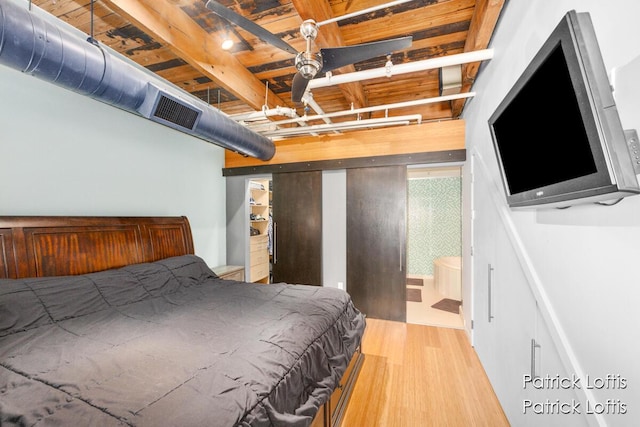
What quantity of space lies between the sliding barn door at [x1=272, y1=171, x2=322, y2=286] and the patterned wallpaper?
2780 millimetres

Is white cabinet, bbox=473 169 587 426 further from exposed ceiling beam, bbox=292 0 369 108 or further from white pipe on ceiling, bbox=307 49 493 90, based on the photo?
exposed ceiling beam, bbox=292 0 369 108

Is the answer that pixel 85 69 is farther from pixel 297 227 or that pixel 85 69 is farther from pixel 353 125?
pixel 297 227

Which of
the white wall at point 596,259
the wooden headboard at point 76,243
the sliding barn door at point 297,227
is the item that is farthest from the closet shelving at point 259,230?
the white wall at point 596,259

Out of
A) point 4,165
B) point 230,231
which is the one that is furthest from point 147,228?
point 230,231

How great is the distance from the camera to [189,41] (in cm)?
220

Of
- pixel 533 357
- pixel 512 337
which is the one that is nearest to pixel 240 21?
pixel 533 357

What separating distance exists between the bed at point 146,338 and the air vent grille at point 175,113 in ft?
3.89

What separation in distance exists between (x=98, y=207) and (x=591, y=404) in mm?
3698

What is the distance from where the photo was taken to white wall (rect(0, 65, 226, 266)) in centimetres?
206

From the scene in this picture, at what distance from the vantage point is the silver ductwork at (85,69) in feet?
4.97

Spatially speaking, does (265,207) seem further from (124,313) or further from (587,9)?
(587,9)

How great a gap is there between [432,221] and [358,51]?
16.1ft

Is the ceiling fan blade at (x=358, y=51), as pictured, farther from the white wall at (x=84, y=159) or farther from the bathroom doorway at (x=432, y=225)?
the bathroom doorway at (x=432, y=225)

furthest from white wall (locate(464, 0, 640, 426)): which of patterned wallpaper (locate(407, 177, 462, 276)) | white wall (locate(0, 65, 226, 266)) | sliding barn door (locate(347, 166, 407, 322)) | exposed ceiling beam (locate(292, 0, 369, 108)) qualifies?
patterned wallpaper (locate(407, 177, 462, 276))
